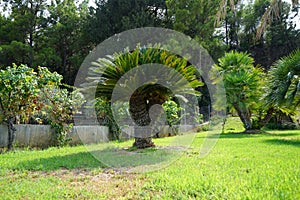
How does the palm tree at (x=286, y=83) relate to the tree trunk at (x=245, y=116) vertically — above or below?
above

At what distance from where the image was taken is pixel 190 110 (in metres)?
13.1

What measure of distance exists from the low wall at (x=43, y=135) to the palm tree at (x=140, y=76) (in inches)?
73.1

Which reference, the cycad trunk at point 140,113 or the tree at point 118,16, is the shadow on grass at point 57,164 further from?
the tree at point 118,16

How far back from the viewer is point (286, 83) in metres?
6.93

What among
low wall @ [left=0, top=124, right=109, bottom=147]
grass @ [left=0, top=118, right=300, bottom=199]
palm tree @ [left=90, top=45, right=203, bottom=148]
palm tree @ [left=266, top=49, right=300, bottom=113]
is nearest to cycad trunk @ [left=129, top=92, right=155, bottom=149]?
palm tree @ [left=90, top=45, right=203, bottom=148]

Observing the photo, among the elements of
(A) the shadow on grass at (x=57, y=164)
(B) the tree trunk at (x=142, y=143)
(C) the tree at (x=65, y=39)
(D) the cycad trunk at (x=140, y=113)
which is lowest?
(A) the shadow on grass at (x=57, y=164)

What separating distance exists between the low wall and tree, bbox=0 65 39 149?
8.5 inches

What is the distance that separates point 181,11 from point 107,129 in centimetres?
931

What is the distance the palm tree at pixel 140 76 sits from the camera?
5098 mm

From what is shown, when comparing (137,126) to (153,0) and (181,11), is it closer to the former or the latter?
(181,11)

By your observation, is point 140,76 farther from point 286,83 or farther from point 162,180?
point 286,83

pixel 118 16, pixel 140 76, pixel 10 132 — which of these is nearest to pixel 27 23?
pixel 118 16

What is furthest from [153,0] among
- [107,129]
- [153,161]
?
[153,161]

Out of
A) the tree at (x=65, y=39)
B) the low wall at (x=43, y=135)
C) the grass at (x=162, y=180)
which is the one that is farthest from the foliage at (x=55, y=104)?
the tree at (x=65, y=39)
